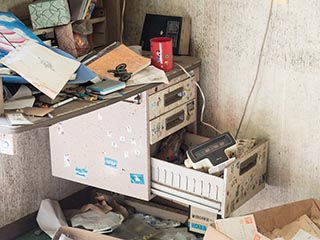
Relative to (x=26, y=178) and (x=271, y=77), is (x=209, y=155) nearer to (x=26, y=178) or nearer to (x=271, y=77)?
(x=271, y=77)

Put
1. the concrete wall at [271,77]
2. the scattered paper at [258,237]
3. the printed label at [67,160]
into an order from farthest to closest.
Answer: the printed label at [67,160] → the concrete wall at [271,77] → the scattered paper at [258,237]

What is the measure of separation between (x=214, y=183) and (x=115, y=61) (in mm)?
671

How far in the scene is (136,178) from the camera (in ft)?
8.63

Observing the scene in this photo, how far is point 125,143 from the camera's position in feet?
8.54

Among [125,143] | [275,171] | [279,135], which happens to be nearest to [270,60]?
[279,135]

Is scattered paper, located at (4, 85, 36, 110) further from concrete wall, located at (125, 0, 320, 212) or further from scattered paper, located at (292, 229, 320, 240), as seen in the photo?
scattered paper, located at (292, 229, 320, 240)

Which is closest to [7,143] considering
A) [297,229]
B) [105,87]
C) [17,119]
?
[17,119]

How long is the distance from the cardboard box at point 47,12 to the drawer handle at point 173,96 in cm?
56

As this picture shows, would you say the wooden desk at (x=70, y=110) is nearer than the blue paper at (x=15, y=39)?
Yes

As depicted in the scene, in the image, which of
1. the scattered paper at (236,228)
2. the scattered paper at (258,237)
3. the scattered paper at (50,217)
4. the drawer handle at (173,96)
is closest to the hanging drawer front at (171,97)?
the drawer handle at (173,96)

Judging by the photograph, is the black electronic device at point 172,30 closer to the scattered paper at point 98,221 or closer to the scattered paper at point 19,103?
the scattered paper at point 98,221

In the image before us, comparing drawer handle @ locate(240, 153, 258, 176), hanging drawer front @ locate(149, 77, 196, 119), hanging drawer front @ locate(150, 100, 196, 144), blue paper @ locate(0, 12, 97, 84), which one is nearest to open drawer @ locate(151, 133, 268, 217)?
drawer handle @ locate(240, 153, 258, 176)

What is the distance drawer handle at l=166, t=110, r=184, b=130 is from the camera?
8.77 feet

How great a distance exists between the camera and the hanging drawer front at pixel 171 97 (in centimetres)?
253
